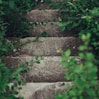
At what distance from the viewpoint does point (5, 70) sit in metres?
2.37

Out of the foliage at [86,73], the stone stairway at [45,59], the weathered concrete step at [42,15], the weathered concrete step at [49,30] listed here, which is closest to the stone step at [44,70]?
the stone stairway at [45,59]

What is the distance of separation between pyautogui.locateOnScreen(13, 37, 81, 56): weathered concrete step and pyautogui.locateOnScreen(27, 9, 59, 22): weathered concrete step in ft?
2.78

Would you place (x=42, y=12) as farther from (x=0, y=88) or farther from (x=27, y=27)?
(x=0, y=88)

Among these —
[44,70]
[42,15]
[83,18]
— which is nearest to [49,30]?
[42,15]

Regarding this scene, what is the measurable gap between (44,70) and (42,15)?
150 cm

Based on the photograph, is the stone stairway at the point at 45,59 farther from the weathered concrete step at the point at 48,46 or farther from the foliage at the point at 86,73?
the foliage at the point at 86,73

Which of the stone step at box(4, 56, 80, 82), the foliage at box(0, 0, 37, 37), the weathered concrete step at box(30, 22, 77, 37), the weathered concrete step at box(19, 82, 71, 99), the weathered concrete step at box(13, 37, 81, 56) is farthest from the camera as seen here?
the weathered concrete step at box(30, 22, 77, 37)

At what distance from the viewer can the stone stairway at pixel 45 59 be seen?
3.03 metres

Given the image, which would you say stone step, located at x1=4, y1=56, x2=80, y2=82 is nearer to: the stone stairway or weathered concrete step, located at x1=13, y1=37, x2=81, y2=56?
the stone stairway

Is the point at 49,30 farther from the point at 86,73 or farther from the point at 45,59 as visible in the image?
the point at 86,73

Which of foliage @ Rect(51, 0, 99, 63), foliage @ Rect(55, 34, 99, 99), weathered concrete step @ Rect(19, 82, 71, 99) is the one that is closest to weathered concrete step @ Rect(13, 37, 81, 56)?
foliage @ Rect(51, 0, 99, 63)

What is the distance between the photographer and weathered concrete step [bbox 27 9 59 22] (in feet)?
15.6

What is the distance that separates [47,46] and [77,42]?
0.39 m

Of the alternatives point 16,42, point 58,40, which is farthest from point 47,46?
point 16,42
